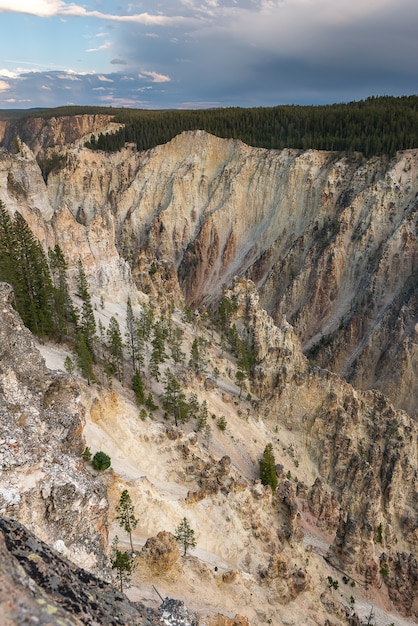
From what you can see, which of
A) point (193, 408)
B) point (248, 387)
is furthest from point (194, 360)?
point (193, 408)

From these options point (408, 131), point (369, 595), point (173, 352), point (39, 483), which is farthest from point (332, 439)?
point (408, 131)

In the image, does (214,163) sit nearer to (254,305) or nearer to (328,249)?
(328,249)

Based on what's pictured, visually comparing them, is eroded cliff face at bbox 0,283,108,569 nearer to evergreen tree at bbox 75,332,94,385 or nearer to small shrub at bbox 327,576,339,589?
evergreen tree at bbox 75,332,94,385

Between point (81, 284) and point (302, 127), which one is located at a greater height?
point (302, 127)

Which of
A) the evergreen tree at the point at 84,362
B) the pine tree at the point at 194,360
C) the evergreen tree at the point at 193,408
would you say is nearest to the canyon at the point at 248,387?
the evergreen tree at the point at 84,362

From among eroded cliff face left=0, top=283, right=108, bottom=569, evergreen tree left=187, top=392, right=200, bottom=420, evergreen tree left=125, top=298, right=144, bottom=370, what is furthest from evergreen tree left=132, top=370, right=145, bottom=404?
eroded cliff face left=0, top=283, right=108, bottom=569

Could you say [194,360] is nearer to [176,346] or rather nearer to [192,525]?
[176,346]

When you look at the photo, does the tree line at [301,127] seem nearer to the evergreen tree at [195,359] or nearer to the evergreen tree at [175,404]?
the evergreen tree at [195,359]
